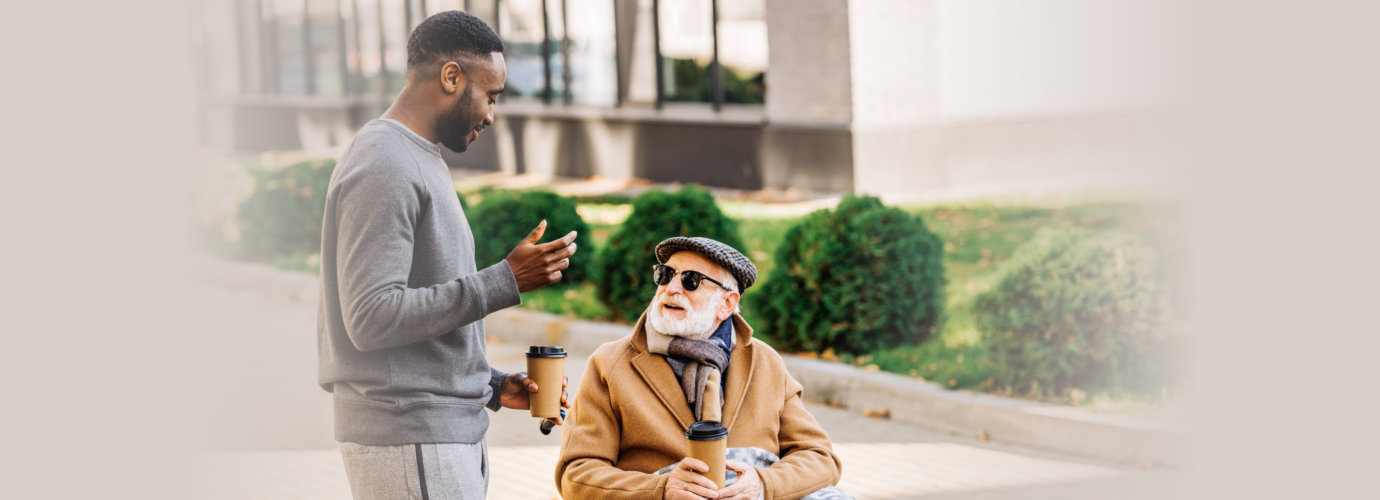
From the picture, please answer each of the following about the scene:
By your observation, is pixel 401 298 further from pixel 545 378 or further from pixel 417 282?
pixel 545 378

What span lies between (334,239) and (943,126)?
15035mm

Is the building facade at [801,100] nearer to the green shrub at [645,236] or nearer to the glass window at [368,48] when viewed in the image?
the glass window at [368,48]

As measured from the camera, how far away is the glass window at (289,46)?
1203 inches

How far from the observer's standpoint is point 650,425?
401cm

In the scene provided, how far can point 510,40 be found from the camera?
2344 centimetres

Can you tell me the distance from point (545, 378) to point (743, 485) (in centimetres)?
65

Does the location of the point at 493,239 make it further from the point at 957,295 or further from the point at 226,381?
the point at 957,295

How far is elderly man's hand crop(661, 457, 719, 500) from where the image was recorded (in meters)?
3.64

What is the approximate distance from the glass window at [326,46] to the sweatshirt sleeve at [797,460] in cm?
2586

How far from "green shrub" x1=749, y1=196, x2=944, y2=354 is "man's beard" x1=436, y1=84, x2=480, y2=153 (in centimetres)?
541

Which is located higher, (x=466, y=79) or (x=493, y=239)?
(x=466, y=79)

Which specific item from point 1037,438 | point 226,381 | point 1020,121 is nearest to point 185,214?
point 226,381

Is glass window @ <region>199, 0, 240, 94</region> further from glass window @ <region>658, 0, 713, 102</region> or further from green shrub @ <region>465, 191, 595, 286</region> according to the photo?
green shrub @ <region>465, 191, 595, 286</region>

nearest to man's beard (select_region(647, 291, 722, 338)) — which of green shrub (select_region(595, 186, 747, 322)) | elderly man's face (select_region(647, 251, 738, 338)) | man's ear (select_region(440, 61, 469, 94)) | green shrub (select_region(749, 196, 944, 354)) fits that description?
elderly man's face (select_region(647, 251, 738, 338))
